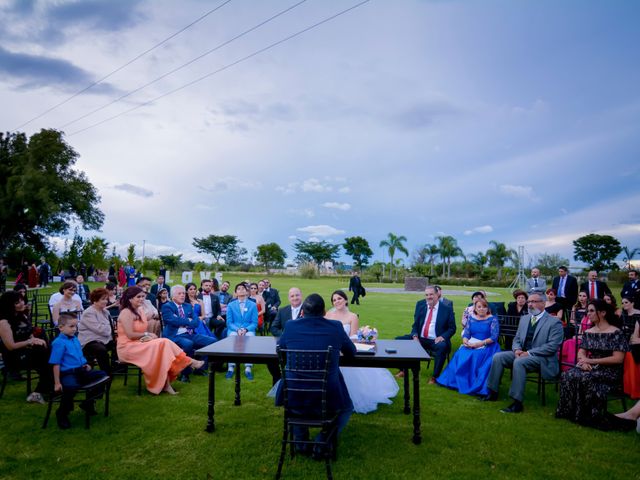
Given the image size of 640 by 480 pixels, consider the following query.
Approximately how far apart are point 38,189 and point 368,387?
133ft

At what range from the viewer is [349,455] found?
441cm

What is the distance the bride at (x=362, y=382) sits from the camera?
5715 mm

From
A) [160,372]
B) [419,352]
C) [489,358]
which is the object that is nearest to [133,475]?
[160,372]

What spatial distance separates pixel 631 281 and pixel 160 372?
12.7m

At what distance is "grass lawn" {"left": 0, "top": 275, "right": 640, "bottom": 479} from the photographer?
4074mm

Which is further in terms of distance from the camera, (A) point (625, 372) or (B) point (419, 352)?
(A) point (625, 372)

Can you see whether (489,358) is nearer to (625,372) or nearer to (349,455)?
(625,372)

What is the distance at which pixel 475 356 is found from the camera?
6.95 meters

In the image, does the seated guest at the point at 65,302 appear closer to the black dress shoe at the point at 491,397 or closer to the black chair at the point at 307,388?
the black chair at the point at 307,388

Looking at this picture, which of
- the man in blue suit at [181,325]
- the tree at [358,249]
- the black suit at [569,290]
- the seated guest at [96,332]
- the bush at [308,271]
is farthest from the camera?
the tree at [358,249]

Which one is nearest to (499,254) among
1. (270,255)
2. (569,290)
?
(270,255)

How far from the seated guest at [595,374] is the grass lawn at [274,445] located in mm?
228

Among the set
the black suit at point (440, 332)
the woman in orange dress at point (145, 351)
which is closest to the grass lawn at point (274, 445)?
the woman in orange dress at point (145, 351)

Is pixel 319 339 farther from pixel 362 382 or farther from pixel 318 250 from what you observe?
pixel 318 250
